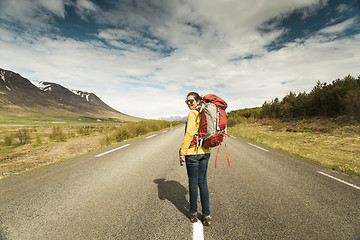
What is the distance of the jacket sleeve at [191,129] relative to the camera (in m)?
2.28

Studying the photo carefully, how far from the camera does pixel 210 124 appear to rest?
2174 mm

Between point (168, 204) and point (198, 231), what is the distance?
878mm

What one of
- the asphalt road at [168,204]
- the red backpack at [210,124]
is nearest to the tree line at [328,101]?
the asphalt road at [168,204]

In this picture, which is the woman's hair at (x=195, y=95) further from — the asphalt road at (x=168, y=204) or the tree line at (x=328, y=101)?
the tree line at (x=328, y=101)

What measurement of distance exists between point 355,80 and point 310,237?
111ft

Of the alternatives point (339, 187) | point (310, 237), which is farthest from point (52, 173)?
point (339, 187)

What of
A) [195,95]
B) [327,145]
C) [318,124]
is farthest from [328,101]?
[195,95]

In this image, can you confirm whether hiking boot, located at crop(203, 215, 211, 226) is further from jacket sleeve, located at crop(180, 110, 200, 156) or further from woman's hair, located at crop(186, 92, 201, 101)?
woman's hair, located at crop(186, 92, 201, 101)

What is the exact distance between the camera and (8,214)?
2508mm

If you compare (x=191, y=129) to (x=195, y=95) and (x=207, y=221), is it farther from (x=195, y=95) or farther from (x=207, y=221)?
(x=207, y=221)

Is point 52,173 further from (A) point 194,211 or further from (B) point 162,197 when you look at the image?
(A) point 194,211

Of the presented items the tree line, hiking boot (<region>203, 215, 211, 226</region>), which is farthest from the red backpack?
the tree line

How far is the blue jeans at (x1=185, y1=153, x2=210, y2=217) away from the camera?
7.46 feet

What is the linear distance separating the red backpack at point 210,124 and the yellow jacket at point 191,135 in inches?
2.6
